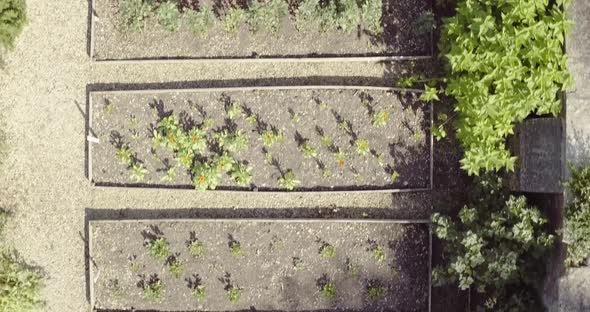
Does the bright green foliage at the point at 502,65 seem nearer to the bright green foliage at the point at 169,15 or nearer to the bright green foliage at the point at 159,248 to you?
the bright green foliage at the point at 169,15

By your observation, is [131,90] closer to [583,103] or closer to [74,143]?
[74,143]

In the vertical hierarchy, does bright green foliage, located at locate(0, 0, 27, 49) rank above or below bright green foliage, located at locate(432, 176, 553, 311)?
above

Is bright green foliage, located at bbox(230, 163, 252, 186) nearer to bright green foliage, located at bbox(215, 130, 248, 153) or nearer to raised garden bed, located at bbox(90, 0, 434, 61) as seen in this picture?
bright green foliage, located at bbox(215, 130, 248, 153)

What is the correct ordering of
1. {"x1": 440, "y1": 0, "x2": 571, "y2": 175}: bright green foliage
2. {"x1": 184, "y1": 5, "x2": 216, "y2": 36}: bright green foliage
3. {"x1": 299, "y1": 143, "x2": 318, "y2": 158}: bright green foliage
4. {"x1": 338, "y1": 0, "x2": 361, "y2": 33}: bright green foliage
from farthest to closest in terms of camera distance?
{"x1": 299, "y1": 143, "x2": 318, "y2": 158}: bright green foliage < {"x1": 184, "y1": 5, "x2": 216, "y2": 36}: bright green foliage < {"x1": 338, "y1": 0, "x2": 361, "y2": 33}: bright green foliage < {"x1": 440, "y1": 0, "x2": 571, "y2": 175}: bright green foliage

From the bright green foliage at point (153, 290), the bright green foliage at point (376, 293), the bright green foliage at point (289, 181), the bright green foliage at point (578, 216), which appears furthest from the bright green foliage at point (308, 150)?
the bright green foliage at point (578, 216)

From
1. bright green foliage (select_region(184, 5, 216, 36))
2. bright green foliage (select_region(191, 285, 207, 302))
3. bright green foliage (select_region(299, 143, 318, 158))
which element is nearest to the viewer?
bright green foliage (select_region(184, 5, 216, 36))

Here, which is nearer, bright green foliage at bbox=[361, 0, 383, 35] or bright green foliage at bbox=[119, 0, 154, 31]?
bright green foliage at bbox=[361, 0, 383, 35]

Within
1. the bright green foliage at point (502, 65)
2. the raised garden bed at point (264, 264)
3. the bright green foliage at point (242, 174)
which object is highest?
the bright green foliage at point (502, 65)

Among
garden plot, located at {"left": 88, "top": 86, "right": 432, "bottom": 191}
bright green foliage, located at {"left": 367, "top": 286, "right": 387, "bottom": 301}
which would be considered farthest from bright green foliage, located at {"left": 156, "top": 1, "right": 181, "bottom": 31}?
bright green foliage, located at {"left": 367, "top": 286, "right": 387, "bottom": 301}
